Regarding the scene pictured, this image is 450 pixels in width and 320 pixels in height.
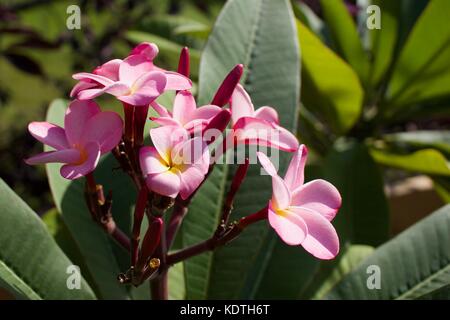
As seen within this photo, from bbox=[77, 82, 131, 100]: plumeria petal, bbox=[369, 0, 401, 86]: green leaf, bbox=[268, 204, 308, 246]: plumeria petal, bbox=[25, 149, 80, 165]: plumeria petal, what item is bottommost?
bbox=[369, 0, 401, 86]: green leaf

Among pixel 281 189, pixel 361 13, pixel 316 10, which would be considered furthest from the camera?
pixel 316 10

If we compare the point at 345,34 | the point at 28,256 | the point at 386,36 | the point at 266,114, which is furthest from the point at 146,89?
the point at 386,36

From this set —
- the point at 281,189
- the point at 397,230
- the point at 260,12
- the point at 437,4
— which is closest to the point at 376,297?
the point at 281,189

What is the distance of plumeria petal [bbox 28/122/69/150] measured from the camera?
0.58 m

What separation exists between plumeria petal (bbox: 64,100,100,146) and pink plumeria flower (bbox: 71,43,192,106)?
1 cm

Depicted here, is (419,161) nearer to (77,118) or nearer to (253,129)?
(253,129)

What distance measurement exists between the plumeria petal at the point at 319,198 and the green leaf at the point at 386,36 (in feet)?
2.60

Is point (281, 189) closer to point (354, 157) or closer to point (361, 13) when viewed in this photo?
point (354, 157)

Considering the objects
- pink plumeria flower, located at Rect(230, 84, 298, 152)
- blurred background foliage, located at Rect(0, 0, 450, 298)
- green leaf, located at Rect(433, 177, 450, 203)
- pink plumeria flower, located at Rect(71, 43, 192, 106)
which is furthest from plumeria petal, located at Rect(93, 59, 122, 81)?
green leaf, located at Rect(433, 177, 450, 203)

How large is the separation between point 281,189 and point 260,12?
476 millimetres

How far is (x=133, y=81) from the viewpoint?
0.59 metres

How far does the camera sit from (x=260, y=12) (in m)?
0.96

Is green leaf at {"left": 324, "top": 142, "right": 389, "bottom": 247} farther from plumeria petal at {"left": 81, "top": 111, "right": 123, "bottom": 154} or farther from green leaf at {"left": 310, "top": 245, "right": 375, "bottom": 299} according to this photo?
plumeria petal at {"left": 81, "top": 111, "right": 123, "bottom": 154}

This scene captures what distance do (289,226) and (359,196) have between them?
1.96ft
